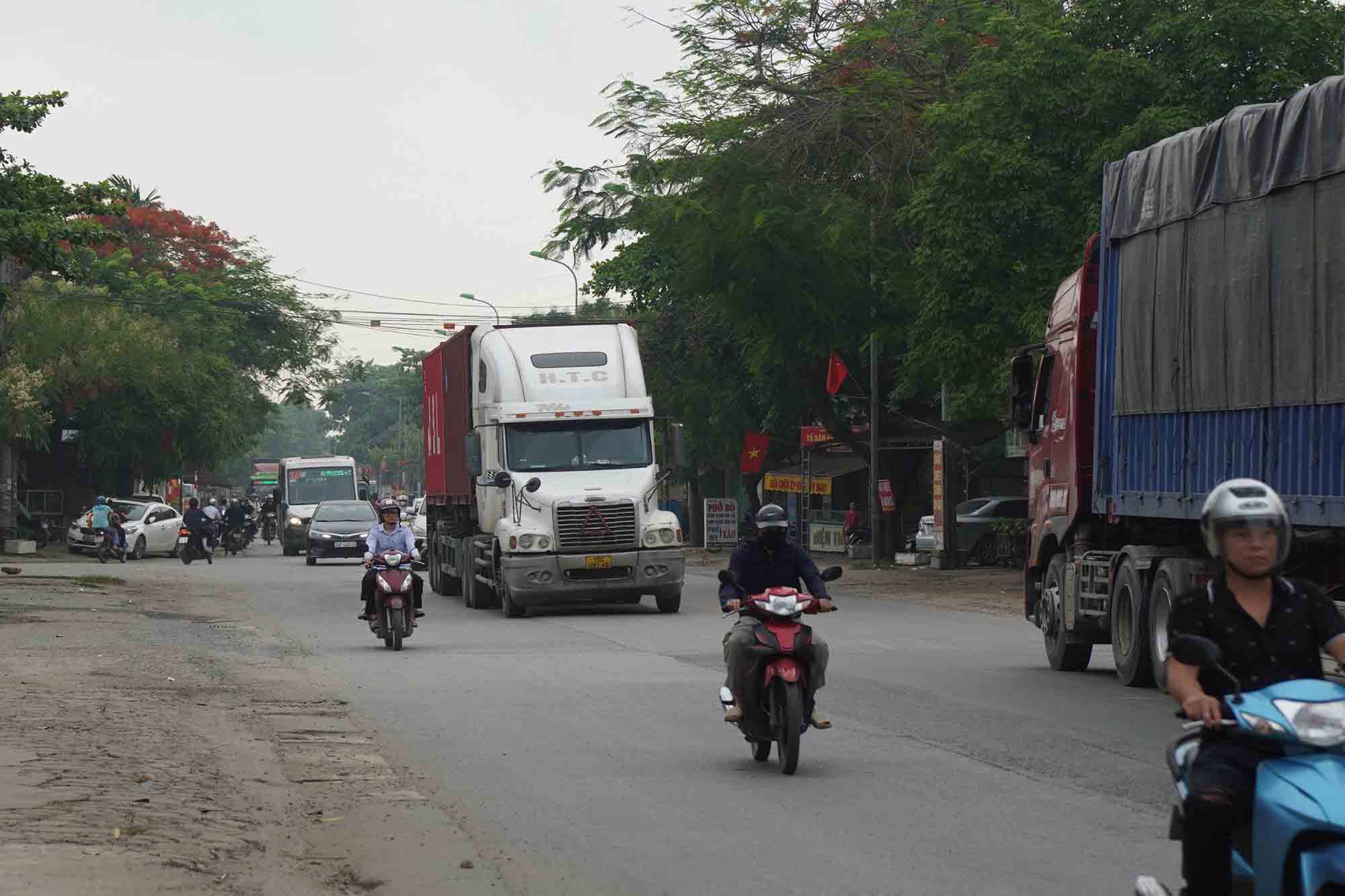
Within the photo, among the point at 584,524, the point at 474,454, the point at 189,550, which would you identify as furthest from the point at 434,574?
the point at 189,550

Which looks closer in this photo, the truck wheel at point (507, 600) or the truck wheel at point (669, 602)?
the truck wheel at point (507, 600)

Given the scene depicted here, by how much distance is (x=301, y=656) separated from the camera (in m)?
19.7

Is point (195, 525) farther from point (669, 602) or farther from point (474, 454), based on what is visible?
point (669, 602)

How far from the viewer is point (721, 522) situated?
5347cm

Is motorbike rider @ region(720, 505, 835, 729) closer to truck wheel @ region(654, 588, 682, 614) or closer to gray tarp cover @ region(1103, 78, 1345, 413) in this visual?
gray tarp cover @ region(1103, 78, 1345, 413)

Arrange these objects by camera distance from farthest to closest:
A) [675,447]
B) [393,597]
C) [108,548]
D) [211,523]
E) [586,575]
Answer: [211,523], [108,548], [675,447], [586,575], [393,597]

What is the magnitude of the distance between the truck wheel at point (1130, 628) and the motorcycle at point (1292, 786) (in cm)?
1005

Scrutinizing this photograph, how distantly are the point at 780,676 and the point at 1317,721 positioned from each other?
542 centimetres

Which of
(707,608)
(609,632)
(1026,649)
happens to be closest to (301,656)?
(609,632)

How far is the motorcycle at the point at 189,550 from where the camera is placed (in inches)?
1897

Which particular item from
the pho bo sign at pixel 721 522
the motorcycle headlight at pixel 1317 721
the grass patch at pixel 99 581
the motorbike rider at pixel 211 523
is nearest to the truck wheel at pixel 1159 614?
the motorcycle headlight at pixel 1317 721

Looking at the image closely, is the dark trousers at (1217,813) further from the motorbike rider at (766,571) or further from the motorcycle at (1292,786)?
the motorbike rider at (766,571)

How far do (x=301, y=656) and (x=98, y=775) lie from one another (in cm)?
988

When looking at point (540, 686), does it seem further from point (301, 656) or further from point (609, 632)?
point (609, 632)
